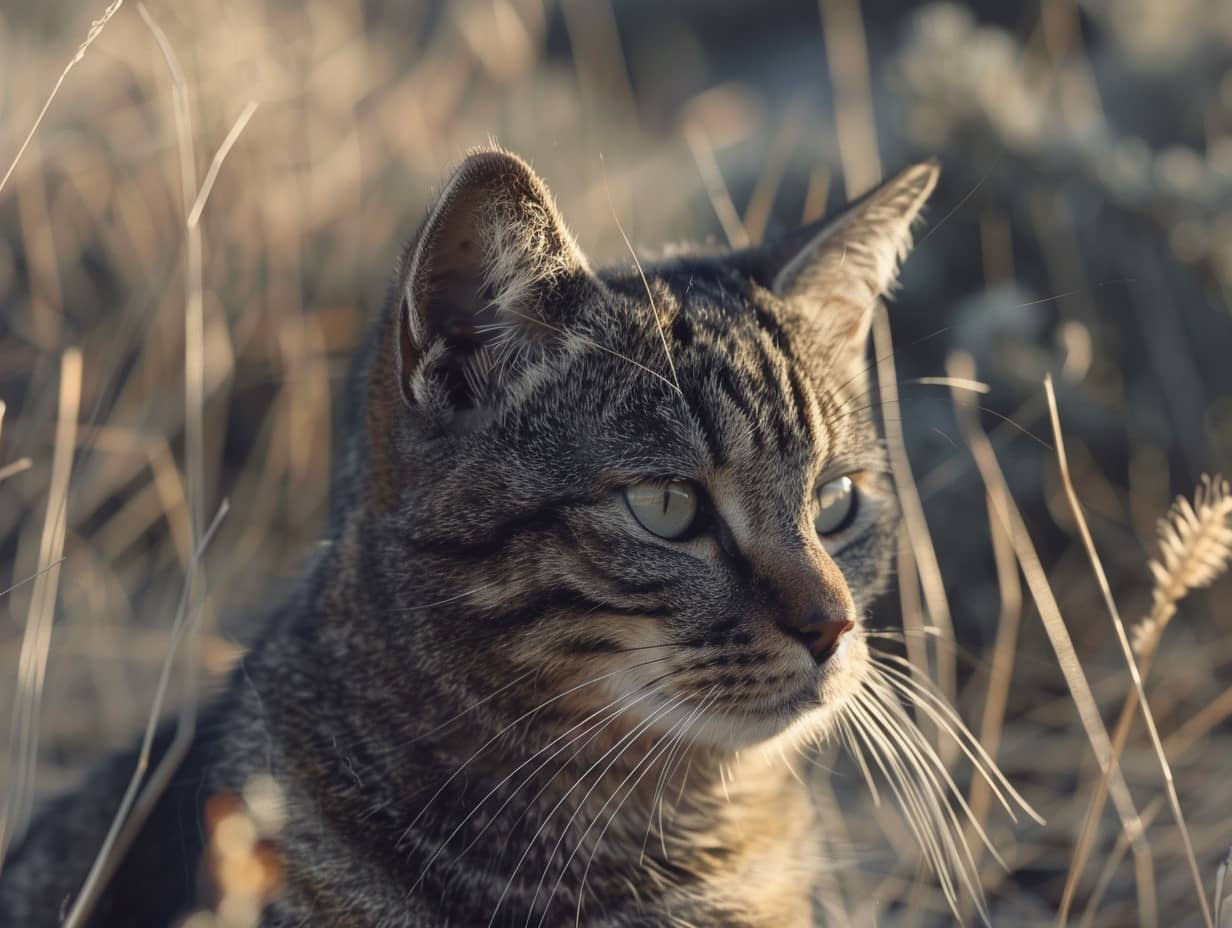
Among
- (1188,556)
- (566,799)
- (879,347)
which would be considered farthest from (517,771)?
(879,347)

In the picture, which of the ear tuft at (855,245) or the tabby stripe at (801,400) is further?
the ear tuft at (855,245)

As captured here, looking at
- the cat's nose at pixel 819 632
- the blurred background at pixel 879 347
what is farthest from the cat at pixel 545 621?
the blurred background at pixel 879 347

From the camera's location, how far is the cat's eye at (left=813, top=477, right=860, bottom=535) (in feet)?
5.74

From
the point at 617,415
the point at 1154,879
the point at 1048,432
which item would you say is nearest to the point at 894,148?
the point at 1048,432

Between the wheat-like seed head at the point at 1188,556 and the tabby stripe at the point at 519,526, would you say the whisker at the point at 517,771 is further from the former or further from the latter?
the wheat-like seed head at the point at 1188,556

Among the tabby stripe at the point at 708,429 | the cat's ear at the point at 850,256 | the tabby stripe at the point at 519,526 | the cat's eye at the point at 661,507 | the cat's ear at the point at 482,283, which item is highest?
the cat's ear at the point at 850,256

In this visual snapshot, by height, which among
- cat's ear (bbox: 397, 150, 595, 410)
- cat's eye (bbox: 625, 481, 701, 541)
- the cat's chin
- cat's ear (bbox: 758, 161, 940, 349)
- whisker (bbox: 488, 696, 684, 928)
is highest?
cat's ear (bbox: 758, 161, 940, 349)

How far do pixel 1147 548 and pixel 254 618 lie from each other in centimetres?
209

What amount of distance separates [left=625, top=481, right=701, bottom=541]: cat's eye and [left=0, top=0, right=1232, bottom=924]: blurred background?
2.21 ft

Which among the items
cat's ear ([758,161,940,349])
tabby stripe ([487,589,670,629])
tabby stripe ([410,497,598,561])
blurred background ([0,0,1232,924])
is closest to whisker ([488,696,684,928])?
tabby stripe ([487,589,670,629])

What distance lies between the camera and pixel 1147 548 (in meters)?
2.98

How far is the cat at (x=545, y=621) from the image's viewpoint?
1513mm

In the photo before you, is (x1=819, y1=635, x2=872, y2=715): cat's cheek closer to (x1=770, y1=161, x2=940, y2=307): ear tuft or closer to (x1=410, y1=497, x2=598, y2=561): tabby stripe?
(x1=410, y1=497, x2=598, y2=561): tabby stripe

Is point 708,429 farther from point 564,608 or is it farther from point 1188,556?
point 1188,556
